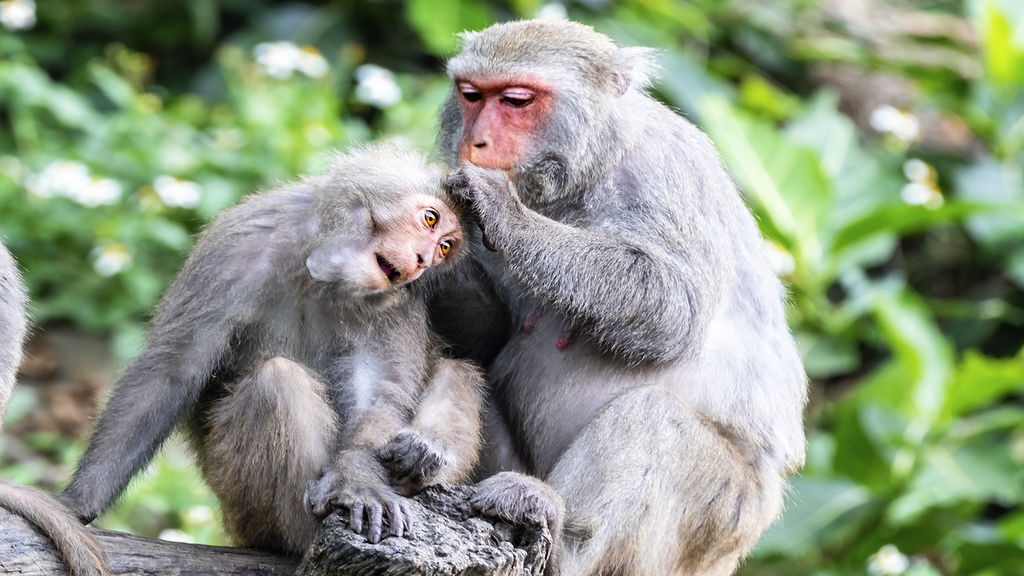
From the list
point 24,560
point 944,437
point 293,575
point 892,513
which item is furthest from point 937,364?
point 24,560

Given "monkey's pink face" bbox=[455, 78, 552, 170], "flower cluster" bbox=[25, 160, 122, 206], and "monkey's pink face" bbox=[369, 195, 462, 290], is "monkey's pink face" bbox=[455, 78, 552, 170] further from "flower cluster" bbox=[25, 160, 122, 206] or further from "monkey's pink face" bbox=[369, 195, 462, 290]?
"flower cluster" bbox=[25, 160, 122, 206]

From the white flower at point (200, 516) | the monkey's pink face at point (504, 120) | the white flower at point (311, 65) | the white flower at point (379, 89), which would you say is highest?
the monkey's pink face at point (504, 120)

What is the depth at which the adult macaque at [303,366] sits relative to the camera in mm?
3932

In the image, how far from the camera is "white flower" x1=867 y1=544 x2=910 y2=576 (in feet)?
25.4

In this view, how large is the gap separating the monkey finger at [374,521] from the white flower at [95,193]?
483cm

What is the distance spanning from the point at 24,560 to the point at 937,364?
629 cm

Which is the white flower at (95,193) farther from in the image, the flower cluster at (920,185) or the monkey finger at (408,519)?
the flower cluster at (920,185)

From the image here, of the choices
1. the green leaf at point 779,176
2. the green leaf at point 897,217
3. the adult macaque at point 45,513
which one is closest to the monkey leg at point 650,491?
the adult macaque at point 45,513

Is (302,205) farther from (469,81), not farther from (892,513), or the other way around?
(892,513)

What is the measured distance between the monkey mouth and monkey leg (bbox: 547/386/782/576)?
0.85 metres

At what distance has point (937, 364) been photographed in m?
8.27

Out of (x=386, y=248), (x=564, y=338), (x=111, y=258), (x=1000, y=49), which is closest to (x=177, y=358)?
(x=386, y=248)

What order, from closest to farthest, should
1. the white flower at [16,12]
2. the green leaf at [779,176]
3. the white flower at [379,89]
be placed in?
the green leaf at [779,176]
the white flower at [379,89]
the white flower at [16,12]

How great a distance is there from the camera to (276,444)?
3.91 meters
